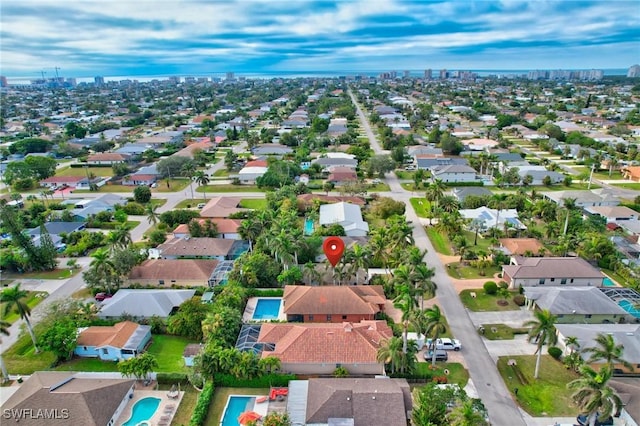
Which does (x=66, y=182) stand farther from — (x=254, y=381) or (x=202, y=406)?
(x=202, y=406)

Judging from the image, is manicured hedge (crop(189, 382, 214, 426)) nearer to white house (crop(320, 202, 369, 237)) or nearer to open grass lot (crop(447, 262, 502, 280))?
open grass lot (crop(447, 262, 502, 280))

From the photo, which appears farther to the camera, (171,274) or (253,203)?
(253,203)

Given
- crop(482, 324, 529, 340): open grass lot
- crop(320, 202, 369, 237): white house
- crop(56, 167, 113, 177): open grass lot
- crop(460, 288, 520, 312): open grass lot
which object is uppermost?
crop(320, 202, 369, 237): white house

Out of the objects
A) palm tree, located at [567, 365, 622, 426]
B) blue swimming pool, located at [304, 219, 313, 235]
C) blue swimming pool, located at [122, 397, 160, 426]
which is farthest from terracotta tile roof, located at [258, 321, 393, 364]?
blue swimming pool, located at [304, 219, 313, 235]

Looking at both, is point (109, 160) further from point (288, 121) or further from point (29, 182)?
point (288, 121)

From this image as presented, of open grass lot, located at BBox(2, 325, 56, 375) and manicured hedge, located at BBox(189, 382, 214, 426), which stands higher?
manicured hedge, located at BBox(189, 382, 214, 426)

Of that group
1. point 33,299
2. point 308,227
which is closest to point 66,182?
point 33,299

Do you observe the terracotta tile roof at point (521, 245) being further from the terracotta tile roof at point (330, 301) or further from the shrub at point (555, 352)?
the terracotta tile roof at point (330, 301)
